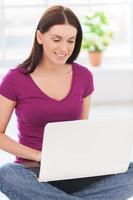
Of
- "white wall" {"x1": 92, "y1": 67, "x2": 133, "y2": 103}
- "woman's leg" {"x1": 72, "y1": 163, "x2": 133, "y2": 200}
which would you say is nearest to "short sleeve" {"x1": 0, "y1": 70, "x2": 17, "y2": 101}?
"woman's leg" {"x1": 72, "y1": 163, "x2": 133, "y2": 200}

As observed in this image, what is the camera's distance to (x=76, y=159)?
62.7 inches

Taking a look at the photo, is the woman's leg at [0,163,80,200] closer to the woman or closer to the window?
the woman

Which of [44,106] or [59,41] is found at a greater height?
[59,41]

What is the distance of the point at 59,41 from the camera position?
177cm

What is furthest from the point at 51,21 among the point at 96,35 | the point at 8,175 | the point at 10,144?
the point at 96,35

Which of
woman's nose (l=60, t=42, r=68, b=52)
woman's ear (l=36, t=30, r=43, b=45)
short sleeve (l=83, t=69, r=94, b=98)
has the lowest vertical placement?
short sleeve (l=83, t=69, r=94, b=98)

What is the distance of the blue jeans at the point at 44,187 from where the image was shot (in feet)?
5.36

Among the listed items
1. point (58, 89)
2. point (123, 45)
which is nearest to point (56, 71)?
point (58, 89)

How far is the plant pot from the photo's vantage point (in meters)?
3.94

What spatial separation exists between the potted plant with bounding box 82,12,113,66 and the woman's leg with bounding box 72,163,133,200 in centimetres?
225

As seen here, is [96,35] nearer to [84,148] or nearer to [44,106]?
[44,106]

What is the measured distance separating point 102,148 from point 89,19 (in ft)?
8.08

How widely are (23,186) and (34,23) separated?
2.62 m

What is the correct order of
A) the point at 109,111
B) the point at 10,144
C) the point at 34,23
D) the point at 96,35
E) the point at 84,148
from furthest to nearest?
the point at 34,23, the point at 96,35, the point at 109,111, the point at 10,144, the point at 84,148
